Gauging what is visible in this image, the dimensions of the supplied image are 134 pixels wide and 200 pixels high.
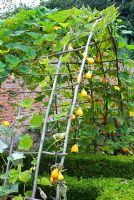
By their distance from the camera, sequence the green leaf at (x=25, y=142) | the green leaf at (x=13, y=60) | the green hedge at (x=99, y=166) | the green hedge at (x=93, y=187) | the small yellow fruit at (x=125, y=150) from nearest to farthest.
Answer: the green leaf at (x=25, y=142), the green leaf at (x=13, y=60), the green hedge at (x=93, y=187), the green hedge at (x=99, y=166), the small yellow fruit at (x=125, y=150)

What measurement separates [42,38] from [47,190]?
1384 mm

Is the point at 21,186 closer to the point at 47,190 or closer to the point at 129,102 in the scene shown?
the point at 47,190

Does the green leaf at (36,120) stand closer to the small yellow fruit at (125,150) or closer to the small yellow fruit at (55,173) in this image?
the small yellow fruit at (55,173)

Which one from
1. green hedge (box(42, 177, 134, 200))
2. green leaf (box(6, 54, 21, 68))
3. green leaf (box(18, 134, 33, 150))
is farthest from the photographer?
green hedge (box(42, 177, 134, 200))

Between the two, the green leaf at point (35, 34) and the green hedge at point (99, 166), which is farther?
the green hedge at point (99, 166)

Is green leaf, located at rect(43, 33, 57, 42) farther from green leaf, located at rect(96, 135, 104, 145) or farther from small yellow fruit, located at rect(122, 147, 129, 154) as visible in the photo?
small yellow fruit, located at rect(122, 147, 129, 154)

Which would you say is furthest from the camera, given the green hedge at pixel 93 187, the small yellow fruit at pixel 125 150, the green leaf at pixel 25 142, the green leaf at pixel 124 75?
the small yellow fruit at pixel 125 150

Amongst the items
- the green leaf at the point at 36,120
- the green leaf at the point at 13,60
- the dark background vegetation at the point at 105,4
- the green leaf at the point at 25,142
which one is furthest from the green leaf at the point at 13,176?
the dark background vegetation at the point at 105,4

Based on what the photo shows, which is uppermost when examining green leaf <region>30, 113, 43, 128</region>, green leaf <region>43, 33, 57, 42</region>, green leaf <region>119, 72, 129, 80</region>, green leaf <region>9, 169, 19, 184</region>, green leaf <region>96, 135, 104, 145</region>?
green leaf <region>43, 33, 57, 42</region>

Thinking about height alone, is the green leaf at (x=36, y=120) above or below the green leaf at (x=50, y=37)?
below

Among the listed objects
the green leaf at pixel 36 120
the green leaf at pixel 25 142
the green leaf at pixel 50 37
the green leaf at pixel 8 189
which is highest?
the green leaf at pixel 50 37

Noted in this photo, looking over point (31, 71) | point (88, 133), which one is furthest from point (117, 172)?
point (31, 71)

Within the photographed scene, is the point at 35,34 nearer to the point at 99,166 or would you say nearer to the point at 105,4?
the point at 99,166

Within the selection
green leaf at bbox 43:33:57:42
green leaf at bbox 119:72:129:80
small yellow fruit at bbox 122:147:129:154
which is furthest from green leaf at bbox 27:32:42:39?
small yellow fruit at bbox 122:147:129:154
